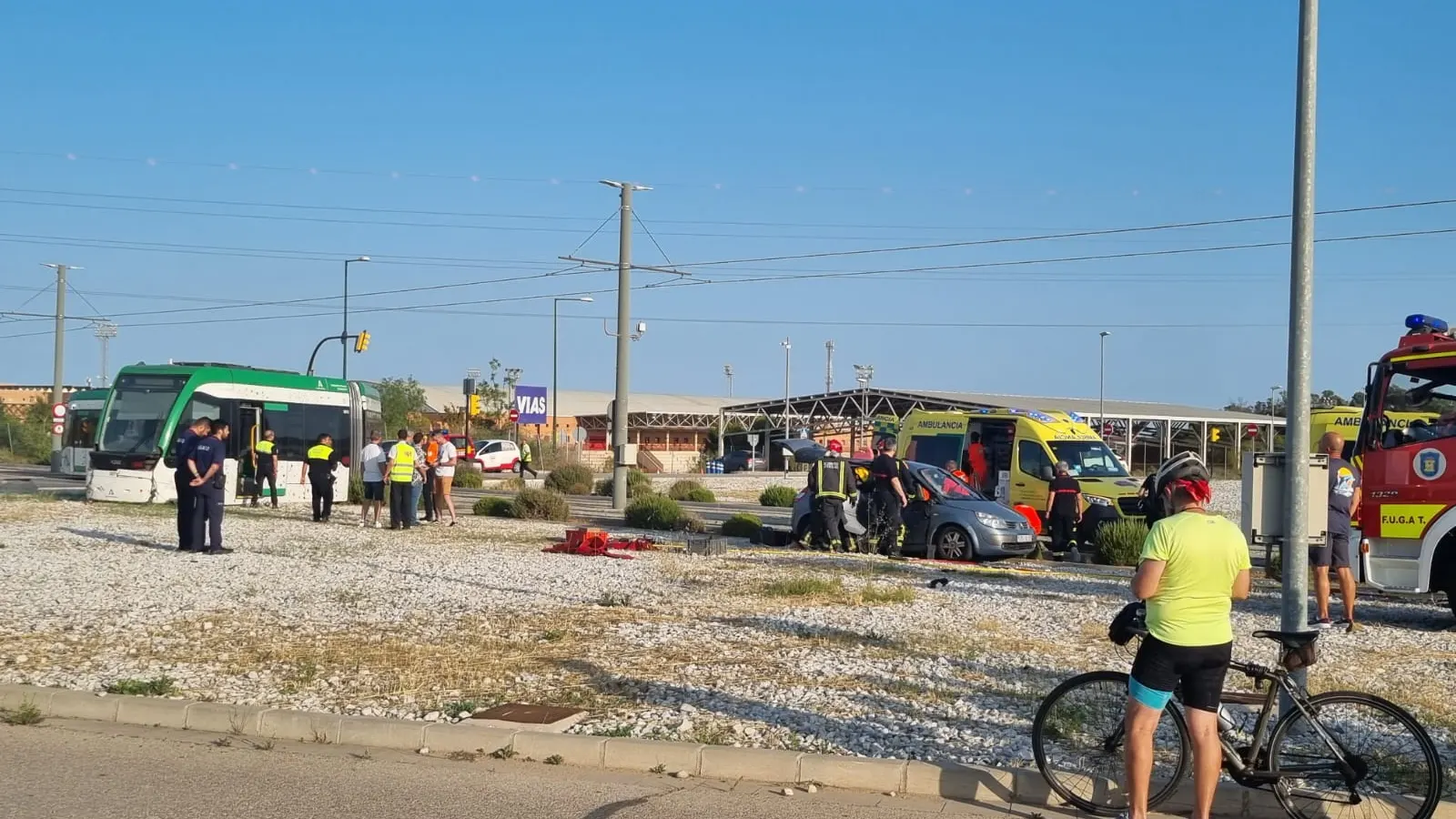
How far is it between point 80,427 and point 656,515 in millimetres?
25260

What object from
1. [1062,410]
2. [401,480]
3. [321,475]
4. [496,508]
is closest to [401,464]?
[401,480]

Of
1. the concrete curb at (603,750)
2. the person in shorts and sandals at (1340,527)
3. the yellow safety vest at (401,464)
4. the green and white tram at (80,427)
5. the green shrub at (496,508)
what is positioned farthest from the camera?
the green and white tram at (80,427)

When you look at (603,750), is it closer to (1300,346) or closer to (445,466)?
(1300,346)

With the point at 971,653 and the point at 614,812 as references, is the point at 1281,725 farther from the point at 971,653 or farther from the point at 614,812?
the point at 971,653

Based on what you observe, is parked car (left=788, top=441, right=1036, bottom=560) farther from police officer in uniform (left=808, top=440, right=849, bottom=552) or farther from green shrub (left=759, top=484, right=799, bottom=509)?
green shrub (left=759, top=484, right=799, bottom=509)

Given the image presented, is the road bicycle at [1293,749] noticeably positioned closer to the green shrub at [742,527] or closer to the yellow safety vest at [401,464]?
the green shrub at [742,527]

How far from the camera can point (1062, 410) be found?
66562 millimetres

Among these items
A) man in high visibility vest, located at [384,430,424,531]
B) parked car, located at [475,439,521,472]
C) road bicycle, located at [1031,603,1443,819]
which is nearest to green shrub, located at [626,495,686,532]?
man in high visibility vest, located at [384,430,424,531]

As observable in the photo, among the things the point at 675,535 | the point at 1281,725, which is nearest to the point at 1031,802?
the point at 1281,725

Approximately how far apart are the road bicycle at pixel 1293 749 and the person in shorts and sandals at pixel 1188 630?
0.24 metres

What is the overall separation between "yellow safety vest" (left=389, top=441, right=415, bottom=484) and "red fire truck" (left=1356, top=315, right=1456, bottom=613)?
48.6ft

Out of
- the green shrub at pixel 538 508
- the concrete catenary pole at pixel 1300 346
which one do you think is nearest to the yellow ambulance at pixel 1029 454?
the green shrub at pixel 538 508

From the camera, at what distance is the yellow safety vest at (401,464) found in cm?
2319

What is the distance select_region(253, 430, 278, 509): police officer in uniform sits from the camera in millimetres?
27312
